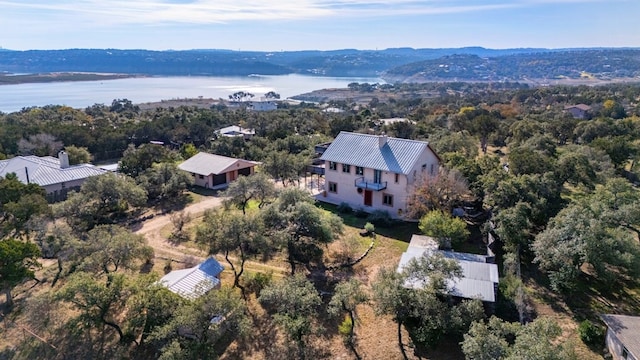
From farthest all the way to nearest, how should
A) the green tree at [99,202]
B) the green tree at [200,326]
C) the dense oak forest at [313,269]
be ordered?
the green tree at [99,202], the dense oak forest at [313,269], the green tree at [200,326]

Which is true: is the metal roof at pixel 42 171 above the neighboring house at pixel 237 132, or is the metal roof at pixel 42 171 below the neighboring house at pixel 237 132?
above

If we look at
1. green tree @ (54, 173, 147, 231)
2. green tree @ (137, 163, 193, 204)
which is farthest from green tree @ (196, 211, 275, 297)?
green tree @ (137, 163, 193, 204)

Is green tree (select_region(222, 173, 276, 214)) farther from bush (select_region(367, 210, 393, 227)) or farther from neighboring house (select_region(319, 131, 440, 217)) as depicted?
neighboring house (select_region(319, 131, 440, 217))

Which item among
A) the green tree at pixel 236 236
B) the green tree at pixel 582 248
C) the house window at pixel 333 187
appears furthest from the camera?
the house window at pixel 333 187

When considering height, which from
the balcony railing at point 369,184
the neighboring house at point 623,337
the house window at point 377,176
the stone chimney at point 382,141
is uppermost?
the stone chimney at point 382,141

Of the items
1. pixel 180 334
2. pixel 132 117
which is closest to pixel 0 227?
pixel 180 334

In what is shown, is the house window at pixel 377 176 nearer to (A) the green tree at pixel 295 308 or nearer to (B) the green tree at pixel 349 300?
(B) the green tree at pixel 349 300

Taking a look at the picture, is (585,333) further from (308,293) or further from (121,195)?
(121,195)

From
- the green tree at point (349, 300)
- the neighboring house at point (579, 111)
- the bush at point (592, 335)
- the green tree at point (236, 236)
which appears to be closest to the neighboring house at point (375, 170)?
the green tree at point (236, 236)
